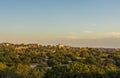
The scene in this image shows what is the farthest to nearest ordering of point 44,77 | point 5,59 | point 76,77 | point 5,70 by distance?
point 5,59 < point 5,70 < point 44,77 < point 76,77

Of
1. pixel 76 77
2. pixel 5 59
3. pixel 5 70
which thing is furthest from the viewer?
pixel 5 59

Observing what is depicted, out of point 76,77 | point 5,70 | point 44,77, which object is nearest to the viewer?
point 76,77

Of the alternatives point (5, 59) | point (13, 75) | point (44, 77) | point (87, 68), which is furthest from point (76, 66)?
point (5, 59)

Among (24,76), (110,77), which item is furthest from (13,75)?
(110,77)

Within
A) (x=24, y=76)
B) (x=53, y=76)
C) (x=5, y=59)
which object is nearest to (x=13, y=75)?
(x=24, y=76)

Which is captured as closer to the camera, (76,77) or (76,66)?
(76,77)

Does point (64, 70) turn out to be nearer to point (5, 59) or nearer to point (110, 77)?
point (110, 77)

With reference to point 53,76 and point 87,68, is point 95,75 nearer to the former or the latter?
point 87,68

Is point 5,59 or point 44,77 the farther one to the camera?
point 5,59
